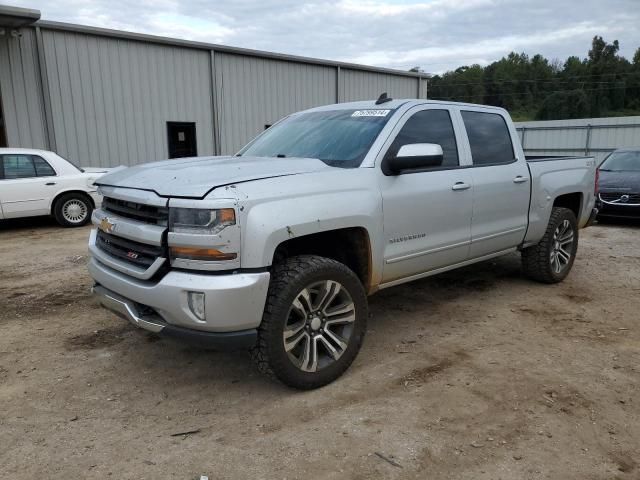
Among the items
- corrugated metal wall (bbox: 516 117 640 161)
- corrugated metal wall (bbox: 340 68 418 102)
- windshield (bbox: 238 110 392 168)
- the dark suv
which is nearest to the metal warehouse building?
corrugated metal wall (bbox: 340 68 418 102)

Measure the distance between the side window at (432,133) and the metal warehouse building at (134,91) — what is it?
1038cm

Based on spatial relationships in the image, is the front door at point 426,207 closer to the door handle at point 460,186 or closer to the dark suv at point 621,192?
the door handle at point 460,186

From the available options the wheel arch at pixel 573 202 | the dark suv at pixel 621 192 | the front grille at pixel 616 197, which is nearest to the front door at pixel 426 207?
the wheel arch at pixel 573 202

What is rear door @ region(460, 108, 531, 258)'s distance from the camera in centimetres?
462

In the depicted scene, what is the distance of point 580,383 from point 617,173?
882 centimetres

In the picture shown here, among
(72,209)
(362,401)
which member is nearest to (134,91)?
(72,209)

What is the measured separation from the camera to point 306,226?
3201mm

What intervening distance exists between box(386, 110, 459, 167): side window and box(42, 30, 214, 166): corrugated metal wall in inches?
444

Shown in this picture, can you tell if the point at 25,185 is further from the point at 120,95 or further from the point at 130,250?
the point at 130,250

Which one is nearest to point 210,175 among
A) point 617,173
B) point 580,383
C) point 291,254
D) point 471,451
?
point 291,254

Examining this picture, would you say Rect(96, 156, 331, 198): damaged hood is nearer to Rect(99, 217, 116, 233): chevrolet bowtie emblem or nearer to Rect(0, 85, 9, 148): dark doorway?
Rect(99, 217, 116, 233): chevrolet bowtie emblem

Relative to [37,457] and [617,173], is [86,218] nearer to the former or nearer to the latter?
[37,457]

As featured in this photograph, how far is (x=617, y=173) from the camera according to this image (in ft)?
35.2

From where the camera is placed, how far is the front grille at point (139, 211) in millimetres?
3053
